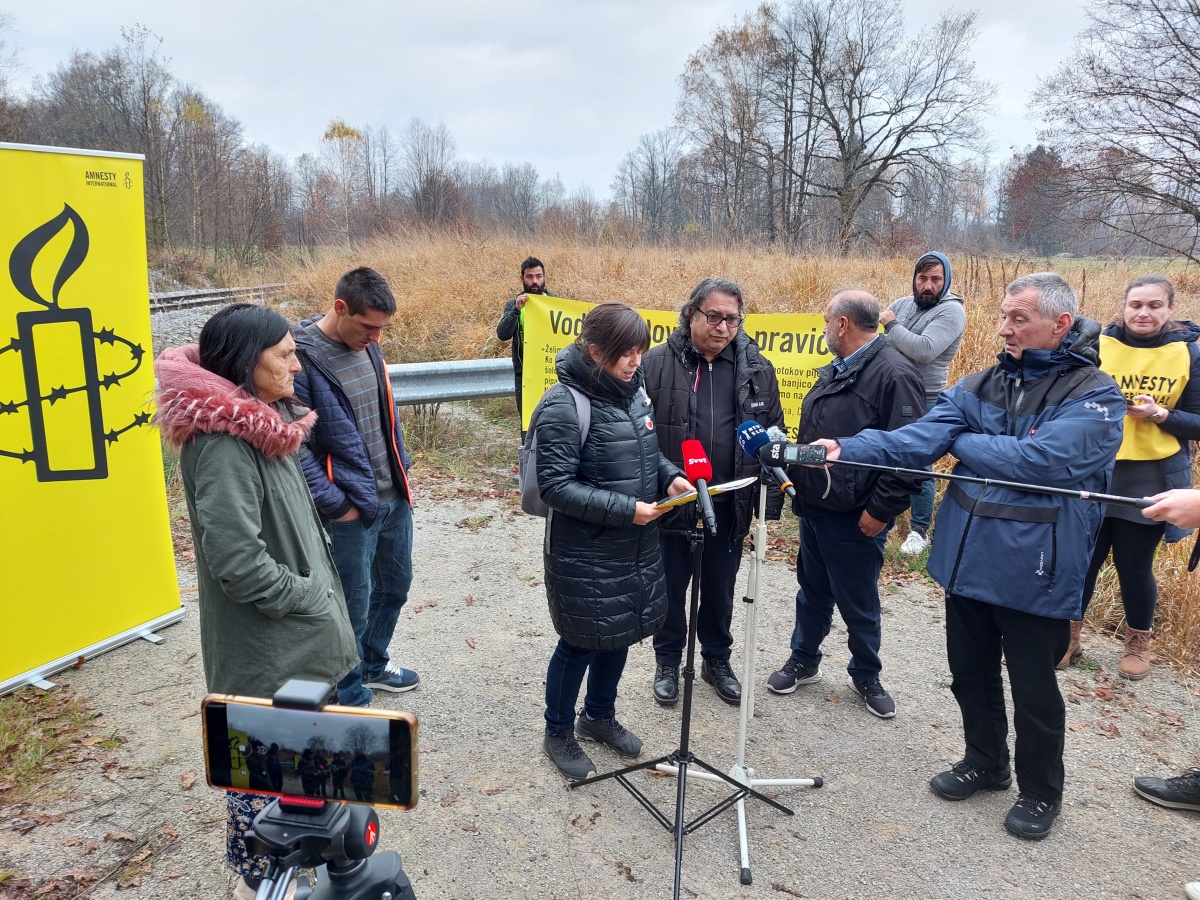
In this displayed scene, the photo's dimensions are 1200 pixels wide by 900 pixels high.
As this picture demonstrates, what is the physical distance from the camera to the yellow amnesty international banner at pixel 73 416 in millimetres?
3490

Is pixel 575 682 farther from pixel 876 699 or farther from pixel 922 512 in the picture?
pixel 922 512

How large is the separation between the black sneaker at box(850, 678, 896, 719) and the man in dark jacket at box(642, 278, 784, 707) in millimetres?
709

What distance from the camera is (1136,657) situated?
405 cm

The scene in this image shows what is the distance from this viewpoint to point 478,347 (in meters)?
10.9

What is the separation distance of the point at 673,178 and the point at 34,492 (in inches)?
1499

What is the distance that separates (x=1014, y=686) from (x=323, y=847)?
2.69 metres

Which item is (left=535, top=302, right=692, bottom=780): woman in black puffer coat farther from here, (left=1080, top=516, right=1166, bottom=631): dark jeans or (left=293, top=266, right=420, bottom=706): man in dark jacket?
(left=1080, top=516, right=1166, bottom=631): dark jeans

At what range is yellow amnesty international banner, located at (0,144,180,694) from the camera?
3.49 meters

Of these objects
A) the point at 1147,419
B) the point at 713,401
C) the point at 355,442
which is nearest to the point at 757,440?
the point at 713,401

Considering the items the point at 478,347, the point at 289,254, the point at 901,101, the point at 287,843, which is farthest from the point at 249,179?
the point at 287,843

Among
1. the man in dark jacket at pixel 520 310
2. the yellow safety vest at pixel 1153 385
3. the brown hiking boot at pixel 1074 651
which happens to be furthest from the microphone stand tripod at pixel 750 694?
the man in dark jacket at pixel 520 310

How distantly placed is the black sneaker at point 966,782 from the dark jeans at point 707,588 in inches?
46.0

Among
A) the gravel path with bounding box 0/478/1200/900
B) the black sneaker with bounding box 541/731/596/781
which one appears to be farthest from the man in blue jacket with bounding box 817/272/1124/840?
the black sneaker with bounding box 541/731/596/781

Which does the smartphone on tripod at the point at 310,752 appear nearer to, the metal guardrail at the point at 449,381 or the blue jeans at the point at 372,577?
the blue jeans at the point at 372,577
